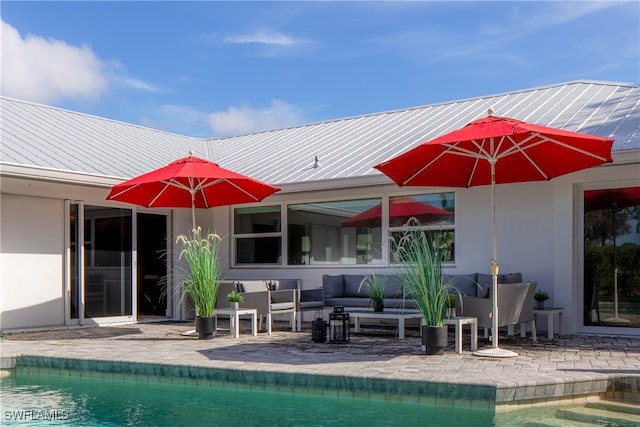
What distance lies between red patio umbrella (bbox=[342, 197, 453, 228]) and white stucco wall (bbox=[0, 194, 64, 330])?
15.5 ft

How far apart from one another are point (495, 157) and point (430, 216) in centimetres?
343

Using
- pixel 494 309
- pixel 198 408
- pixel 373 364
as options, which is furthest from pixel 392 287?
pixel 198 408

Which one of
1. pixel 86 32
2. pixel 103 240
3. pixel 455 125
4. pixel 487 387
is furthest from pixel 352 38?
pixel 487 387

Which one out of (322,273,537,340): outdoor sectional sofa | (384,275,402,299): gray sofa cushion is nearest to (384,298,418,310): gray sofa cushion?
(322,273,537,340): outdoor sectional sofa

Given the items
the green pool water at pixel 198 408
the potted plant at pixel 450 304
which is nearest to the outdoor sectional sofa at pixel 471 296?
the potted plant at pixel 450 304

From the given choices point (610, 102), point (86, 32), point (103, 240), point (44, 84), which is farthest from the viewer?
point (44, 84)

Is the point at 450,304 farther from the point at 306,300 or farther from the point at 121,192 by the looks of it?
the point at 121,192

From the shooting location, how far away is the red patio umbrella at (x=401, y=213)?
10.3 meters

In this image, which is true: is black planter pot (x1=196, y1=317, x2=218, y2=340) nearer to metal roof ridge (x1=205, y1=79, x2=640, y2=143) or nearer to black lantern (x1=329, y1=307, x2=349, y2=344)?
black lantern (x1=329, y1=307, x2=349, y2=344)

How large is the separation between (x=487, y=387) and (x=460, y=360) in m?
1.54

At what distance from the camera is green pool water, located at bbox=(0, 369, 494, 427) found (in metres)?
4.88

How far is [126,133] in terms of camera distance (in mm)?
13500

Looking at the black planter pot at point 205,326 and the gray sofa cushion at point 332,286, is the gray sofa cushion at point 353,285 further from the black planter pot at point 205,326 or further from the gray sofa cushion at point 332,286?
the black planter pot at point 205,326

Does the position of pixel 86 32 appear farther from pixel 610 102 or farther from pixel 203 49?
pixel 610 102
